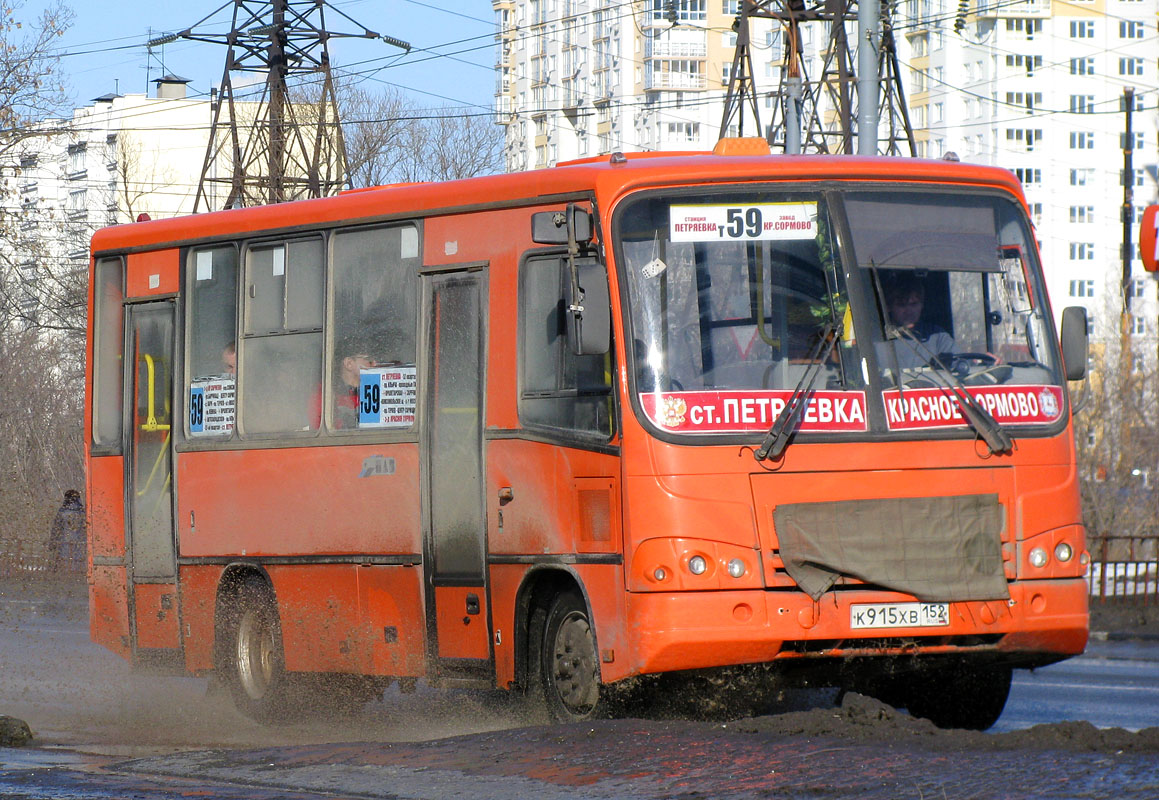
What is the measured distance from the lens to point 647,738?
8.67 meters

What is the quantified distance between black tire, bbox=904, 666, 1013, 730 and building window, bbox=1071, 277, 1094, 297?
107458 mm

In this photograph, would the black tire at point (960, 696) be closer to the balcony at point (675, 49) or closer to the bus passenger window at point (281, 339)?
the bus passenger window at point (281, 339)

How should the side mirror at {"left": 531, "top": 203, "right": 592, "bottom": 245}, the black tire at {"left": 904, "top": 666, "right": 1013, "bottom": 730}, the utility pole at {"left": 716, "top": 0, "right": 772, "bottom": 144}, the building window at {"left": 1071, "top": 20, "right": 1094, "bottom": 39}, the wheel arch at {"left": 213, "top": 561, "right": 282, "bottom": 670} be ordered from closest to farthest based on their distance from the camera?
the side mirror at {"left": 531, "top": 203, "right": 592, "bottom": 245}
the black tire at {"left": 904, "top": 666, "right": 1013, "bottom": 730}
the wheel arch at {"left": 213, "top": 561, "right": 282, "bottom": 670}
the utility pole at {"left": 716, "top": 0, "right": 772, "bottom": 144}
the building window at {"left": 1071, "top": 20, "right": 1094, "bottom": 39}

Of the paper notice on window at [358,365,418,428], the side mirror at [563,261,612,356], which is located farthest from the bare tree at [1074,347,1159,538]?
the side mirror at [563,261,612,356]

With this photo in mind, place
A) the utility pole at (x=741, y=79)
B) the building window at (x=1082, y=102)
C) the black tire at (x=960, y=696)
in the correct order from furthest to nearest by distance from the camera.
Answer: the building window at (x=1082, y=102)
the utility pole at (x=741, y=79)
the black tire at (x=960, y=696)

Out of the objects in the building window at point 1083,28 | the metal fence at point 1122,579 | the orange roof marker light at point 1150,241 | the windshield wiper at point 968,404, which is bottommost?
the metal fence at point 1122,579

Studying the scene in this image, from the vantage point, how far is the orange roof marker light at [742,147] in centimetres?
1053

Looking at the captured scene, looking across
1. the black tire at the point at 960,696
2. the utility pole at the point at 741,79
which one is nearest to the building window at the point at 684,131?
the utility pole at the point at 741,79

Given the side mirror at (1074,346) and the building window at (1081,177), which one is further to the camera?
the building window at (1081,177)

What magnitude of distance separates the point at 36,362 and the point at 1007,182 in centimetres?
4275

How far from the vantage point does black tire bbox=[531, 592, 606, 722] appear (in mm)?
9617

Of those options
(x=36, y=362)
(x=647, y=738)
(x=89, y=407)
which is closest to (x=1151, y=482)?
(x=36, y=362)

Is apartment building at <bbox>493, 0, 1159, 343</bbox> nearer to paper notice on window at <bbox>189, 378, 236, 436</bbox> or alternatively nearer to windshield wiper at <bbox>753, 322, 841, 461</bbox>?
paper notice on window at <bbox>189, 378, 236, 436</bbox>

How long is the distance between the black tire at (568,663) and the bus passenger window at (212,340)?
11.8 feet
